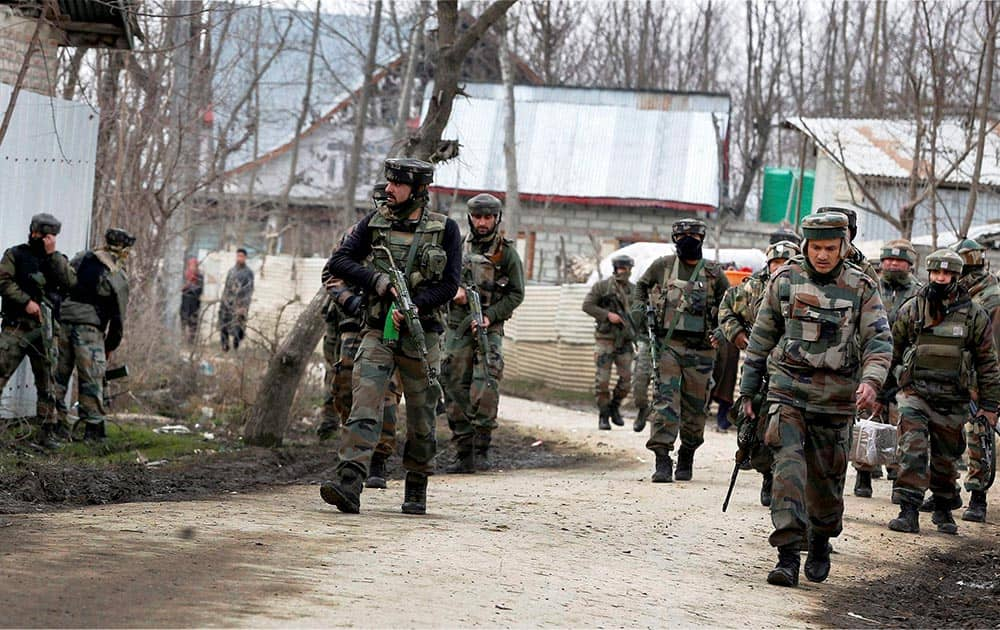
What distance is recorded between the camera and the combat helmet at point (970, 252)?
1188 cm

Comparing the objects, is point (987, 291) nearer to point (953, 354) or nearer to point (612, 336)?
point (953, 354)

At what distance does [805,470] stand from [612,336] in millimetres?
10204

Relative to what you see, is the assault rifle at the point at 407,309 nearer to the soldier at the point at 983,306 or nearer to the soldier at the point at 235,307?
the soldier at the point at 983,306

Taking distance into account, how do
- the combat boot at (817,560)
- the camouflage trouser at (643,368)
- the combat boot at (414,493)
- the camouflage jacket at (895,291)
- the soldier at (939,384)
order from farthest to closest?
1. the camouflage trouser at (643,368)
2. the camouflage jacket at (895,291)
3. the soldier at (939,384)
4. the combat boot at (414,493)
5. the combat boot at (817,560)

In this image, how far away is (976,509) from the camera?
11.4 meters

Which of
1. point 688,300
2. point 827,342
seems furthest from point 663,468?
point 827,342

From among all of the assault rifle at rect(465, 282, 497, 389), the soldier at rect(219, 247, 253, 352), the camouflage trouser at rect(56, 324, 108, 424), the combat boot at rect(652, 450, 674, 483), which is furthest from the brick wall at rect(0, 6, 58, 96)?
the combat boot at rect(652, 450, 674, 483)

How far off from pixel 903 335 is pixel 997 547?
5.50 ft

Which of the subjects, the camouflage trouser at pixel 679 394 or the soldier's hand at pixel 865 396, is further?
the camouflage trouser at pixel 679 394

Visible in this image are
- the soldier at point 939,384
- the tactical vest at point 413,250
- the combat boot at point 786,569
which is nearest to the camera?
the combat boot at point 786,569

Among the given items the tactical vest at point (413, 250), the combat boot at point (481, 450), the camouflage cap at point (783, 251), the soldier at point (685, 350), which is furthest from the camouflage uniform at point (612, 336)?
the tactical vest at point (413, 250)

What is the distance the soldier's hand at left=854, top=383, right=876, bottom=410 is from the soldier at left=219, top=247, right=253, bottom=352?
935 cm

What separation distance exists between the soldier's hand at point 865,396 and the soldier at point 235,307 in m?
9.35

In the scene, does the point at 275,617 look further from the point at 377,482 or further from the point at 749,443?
the point at 377,482
